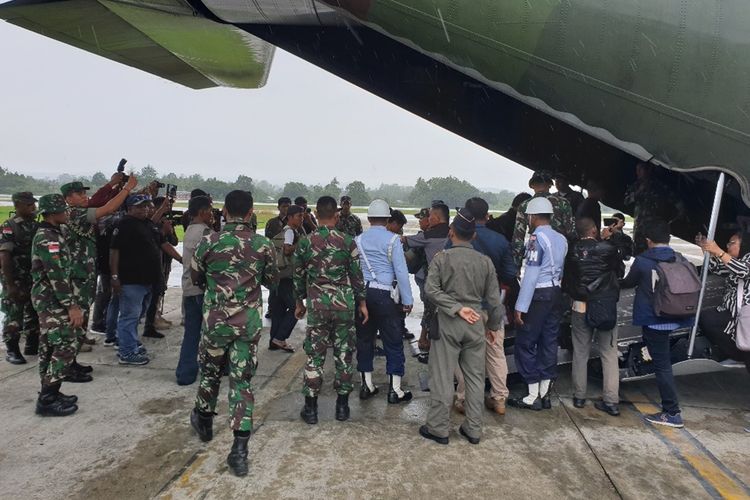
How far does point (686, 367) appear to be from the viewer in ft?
15.3

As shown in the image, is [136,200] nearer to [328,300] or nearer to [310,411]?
[328,300]

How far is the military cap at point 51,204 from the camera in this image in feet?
13.4

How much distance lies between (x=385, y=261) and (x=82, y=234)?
10.2 feet

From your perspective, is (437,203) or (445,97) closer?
(437,203)

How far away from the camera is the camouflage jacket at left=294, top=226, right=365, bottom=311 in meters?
4.16

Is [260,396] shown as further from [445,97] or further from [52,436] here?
[445,97]

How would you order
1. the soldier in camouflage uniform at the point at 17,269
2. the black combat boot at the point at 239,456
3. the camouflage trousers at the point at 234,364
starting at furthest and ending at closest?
1. the soldier in camouflage uniform at the point at 17,269
2. the camouflage trousers at the point at 234,364
3. the black combat boot at the point at 239,456

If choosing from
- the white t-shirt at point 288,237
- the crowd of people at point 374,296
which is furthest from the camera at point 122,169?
the white t-shirt at point 288,237

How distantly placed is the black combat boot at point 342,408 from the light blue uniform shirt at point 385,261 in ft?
3.44

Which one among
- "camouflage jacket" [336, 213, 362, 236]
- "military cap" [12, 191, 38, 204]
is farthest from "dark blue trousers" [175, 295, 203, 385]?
"camouflage jacket" [336, 213, 362, 236]

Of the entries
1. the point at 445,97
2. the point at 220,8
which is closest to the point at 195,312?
the point at 220,8

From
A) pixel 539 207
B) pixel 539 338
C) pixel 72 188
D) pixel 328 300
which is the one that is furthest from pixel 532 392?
pixel 72 188

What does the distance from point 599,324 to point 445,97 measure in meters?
3.94

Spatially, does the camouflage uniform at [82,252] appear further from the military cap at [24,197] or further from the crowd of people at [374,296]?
the military cap at [24,197]
